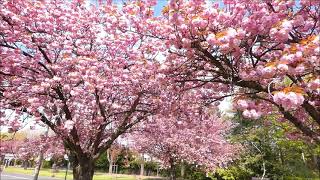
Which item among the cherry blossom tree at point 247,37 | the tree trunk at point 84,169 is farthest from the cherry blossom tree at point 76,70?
the cherry blossom tree at point 247,37

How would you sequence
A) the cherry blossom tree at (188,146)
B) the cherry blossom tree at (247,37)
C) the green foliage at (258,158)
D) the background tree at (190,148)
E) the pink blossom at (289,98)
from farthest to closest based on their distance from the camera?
1. the green foliage at (258,158)
2. the background tree at (190,148)
3. the cherry blossom tree at (188,146)
4. the cherry blossom tree at (247,37)
5. the pink blossom at (289,98)

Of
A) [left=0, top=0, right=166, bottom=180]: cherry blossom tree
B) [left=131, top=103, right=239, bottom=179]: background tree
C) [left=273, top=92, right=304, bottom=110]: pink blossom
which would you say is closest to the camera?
[left=273, top=92, right=304, bottom=110]: pink blossom

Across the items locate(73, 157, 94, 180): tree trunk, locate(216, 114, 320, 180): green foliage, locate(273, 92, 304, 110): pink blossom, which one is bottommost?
locate(73, 157, 94, 180): tree trunk

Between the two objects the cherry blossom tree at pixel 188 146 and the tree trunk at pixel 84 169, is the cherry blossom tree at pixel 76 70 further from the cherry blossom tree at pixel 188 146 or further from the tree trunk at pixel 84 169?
the cherry blossom tree at pixel 188 146

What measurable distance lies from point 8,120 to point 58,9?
3.44 metres

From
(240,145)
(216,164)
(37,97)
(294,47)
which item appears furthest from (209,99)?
(240,145)

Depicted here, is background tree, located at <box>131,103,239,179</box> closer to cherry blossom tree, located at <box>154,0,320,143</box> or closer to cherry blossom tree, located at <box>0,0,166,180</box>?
cherry blossom tree, located at <box>0,0,166,180</box>

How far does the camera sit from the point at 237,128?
124 feet

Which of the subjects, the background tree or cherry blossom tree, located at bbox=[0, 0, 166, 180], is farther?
the background tree

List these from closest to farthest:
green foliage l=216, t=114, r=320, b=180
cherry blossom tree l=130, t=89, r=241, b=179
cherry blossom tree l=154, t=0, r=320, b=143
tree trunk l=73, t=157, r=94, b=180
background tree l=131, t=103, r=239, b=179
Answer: cherry blossom tree l=154, t=0, r=320, b=143 → tree trunk l=73, t=157, r=94, b=180 → cherry blossom tree l=130, t=89, r=241, b=179 → background tree l=131, t=103, r=239, b=179 → green foliage l=216, t=114, r=320, b=180

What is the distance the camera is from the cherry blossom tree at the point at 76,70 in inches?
361

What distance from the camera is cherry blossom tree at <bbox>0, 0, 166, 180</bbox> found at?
9164 millimetres

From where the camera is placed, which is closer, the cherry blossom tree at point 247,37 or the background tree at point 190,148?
the cherry blossom tree at point 247,37

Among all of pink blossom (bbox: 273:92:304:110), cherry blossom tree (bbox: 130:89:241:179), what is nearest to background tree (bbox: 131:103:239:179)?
cherry blossom tree (bbox: 130:89:241:179)
